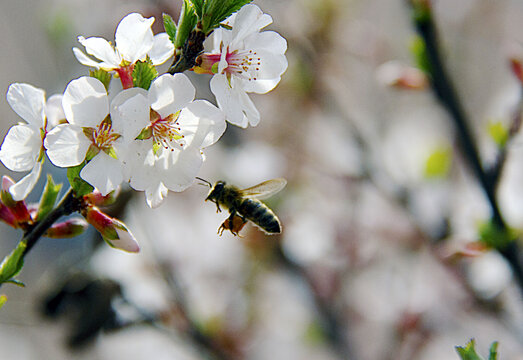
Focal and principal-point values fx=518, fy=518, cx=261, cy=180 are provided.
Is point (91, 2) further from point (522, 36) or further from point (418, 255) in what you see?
point (522, 36)

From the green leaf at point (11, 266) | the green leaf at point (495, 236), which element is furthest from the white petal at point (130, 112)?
the green leaf at point (495, 236)

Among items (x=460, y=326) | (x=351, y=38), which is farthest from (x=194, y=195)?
(x=460, y=326)

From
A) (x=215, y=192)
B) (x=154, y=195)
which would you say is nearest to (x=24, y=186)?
(x=154, y=195)

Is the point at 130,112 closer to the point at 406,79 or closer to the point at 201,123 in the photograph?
the point at 201,123

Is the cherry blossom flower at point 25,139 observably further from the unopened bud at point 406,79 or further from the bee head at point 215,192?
the unopened bud at point 406,79

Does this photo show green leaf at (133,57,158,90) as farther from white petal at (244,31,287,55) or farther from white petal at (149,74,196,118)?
white petal at (244,31,287,55)

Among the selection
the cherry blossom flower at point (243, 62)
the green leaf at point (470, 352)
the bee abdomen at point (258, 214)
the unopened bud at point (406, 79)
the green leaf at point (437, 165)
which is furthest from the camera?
the green leaf at point (437, 165)

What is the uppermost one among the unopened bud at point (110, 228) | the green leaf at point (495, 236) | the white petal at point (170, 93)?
the white petal at point (170, 93)

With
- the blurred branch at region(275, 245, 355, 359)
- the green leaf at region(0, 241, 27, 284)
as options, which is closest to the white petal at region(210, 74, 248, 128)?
the green leaf at region(0, 241, 27, 284)
